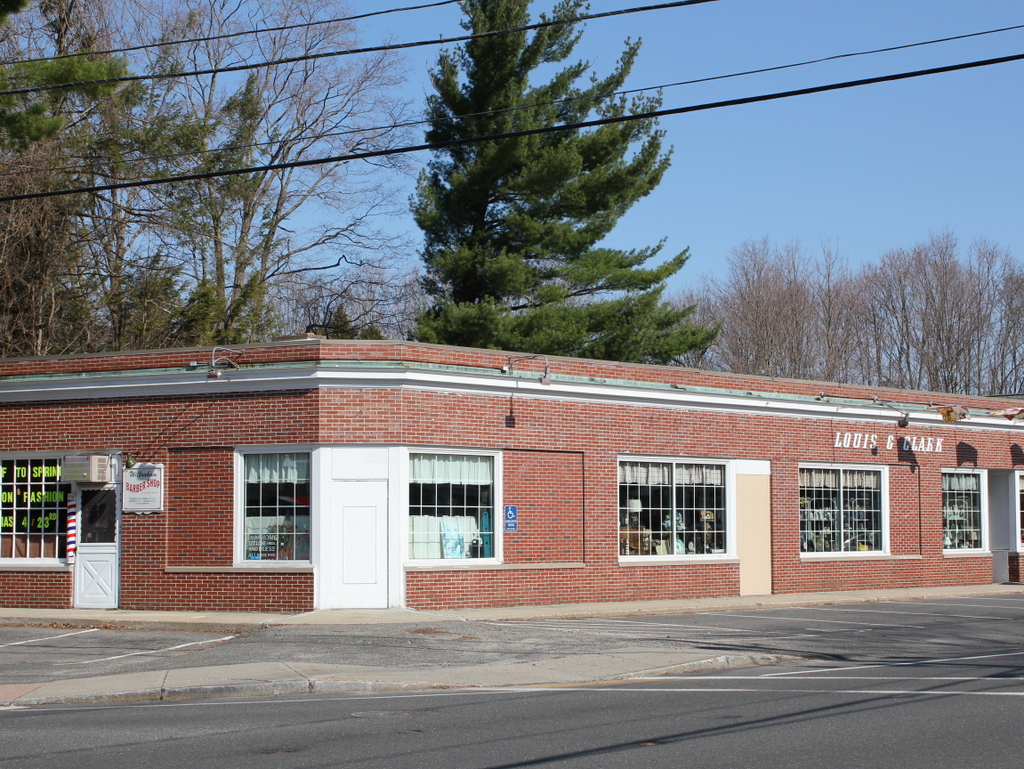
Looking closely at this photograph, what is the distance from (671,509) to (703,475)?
1123 mm

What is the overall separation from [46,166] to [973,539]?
2631cm

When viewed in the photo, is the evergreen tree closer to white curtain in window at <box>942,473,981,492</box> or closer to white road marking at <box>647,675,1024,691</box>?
white curtain in window at <box>942,473,981,492</box>

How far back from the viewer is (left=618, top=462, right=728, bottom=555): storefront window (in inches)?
926

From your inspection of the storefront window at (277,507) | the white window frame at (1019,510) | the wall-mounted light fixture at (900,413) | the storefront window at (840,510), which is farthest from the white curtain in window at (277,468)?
the white window frame at (1019,510)

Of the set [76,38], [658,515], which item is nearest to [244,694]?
[658,515]

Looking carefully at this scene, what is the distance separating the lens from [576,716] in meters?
10.5

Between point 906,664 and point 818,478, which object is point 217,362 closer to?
point 906,664

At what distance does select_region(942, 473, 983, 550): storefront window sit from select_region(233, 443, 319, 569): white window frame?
17.2 meters

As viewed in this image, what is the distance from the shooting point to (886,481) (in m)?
27.9

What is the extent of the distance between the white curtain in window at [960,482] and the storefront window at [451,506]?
14009mm

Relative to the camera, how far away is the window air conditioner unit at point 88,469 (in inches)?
816

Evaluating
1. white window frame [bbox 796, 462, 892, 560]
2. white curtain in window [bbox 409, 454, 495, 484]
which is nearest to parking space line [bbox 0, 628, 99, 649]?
white curtain in window [bbox 409, 454, 495, 484]

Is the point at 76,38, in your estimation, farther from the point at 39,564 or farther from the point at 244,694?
the point at 244,694

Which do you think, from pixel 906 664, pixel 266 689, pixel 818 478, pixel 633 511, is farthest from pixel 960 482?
pixel 266 689
